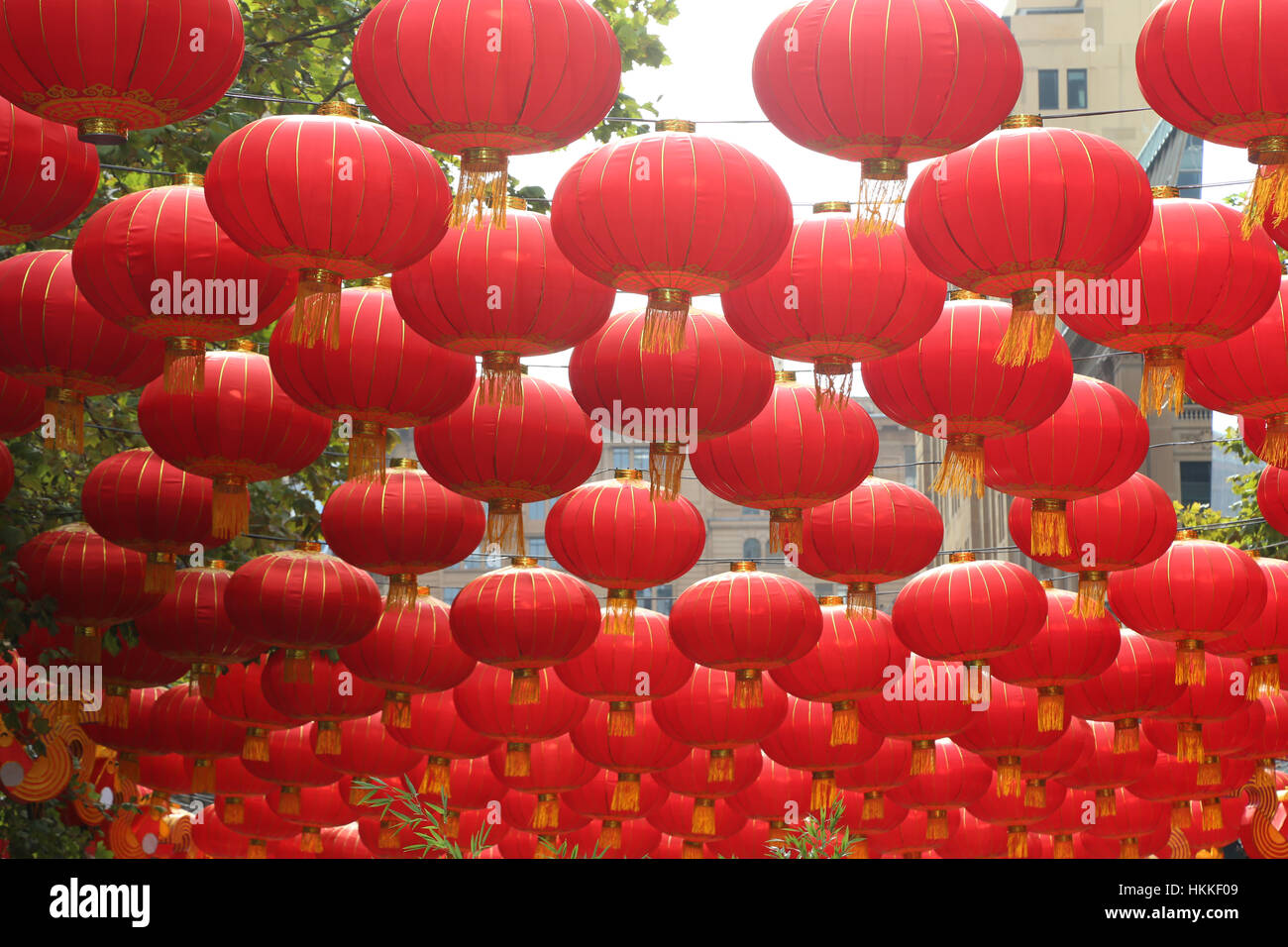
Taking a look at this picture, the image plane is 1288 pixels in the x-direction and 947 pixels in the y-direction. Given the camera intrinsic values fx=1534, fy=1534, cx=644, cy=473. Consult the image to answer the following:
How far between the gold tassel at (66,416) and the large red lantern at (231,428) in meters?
0.34

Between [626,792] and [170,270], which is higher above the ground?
[170,270]

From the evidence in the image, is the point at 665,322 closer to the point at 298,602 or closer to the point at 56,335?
the point at 56,335

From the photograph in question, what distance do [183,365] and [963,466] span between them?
12.1 feet

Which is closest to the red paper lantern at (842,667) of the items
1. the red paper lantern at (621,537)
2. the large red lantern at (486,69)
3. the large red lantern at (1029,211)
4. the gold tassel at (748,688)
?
the gold tassel at (748,688)

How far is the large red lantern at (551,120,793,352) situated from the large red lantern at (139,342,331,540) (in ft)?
7.64

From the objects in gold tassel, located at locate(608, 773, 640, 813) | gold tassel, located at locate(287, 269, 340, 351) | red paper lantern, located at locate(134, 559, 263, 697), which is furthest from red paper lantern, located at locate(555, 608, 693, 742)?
gold tassel, located at locate(287, 269, 340, 351)

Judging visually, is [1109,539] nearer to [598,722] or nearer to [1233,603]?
[1233,603]

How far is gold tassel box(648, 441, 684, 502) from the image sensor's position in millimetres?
7359

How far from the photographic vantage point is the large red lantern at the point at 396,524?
880 centimetres

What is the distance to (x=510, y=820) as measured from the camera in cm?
1302

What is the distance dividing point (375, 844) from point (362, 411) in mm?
7333

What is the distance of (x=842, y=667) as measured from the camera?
1021 centimetres

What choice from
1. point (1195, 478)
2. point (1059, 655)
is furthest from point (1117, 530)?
point (1195, 478)
